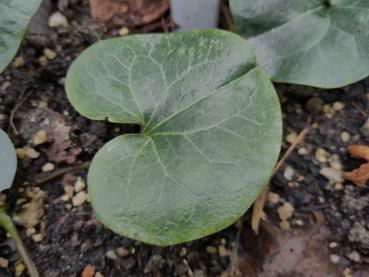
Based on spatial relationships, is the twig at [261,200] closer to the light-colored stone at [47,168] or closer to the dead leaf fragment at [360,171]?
the dead leaf fragment at [360,171]

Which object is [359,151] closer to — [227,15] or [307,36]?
[307,36]

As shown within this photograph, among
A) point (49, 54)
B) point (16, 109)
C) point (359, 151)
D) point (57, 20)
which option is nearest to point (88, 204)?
point (16, 109)

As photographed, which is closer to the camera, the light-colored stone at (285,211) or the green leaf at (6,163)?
the green leaf at (6,163)

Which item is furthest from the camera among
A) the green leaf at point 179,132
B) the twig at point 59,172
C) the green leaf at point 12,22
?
the twig at point 59,172

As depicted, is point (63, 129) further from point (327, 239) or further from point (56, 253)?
point (327, 239)

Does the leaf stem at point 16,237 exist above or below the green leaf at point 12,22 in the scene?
below

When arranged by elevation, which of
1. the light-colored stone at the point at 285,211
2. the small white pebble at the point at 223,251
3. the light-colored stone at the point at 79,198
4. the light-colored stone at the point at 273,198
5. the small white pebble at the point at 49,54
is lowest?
the small white pebble at the point at 223,251

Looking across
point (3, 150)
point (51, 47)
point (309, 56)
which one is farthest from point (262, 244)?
point (51, 47)

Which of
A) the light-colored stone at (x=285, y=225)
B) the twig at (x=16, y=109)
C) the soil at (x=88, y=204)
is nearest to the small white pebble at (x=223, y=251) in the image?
the soil at (x=88, y=204)
